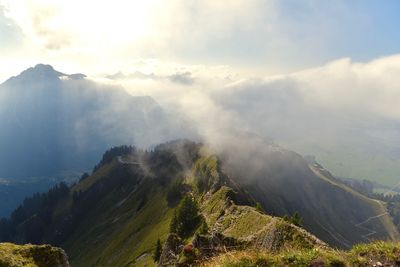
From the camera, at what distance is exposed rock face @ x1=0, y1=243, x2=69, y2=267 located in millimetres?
22078

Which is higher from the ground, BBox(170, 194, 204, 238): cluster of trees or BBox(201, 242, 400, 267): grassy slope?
BBox(201, 242, 400, 267): grassy slope

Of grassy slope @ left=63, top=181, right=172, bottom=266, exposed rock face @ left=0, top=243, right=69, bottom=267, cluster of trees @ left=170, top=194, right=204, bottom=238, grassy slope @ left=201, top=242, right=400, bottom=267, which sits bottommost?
grassy slope @ left=63, top=181, right=172, bottom=266

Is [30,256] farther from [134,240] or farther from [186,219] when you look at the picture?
[134,240]

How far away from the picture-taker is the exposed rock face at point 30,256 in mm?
22078

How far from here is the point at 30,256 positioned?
2422 centimetres

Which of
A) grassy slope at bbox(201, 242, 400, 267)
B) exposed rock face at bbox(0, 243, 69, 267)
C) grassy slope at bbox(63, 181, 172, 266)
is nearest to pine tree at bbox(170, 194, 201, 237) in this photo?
grassy slope at bbox(63, 181, 172, 266)

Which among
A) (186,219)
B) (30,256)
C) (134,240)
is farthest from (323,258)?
(134,240)

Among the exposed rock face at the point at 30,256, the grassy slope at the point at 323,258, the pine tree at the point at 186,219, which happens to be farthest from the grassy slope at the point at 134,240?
the grassy slope at the point at 323,258

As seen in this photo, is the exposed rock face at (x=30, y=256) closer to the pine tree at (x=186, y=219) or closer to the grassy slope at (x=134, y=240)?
the pine tree at (x=186, y=219)

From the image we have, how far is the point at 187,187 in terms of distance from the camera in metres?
186

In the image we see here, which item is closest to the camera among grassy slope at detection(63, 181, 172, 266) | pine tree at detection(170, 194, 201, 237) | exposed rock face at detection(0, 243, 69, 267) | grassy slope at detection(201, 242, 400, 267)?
grassy slope at detection(201, 242, 400, 267)

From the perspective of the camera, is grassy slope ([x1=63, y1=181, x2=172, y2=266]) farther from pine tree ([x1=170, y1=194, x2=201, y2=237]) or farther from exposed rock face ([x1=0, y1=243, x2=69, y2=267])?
exposed rock face ([x1=0, y1=243, x2=69, y2=267])

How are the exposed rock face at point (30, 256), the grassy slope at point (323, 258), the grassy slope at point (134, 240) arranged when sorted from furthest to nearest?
the grassy slope at point (134, 240), the exposed rock face at point (30, 256), the grassy slope at point (323, 258)

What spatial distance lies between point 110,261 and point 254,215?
9421cm
